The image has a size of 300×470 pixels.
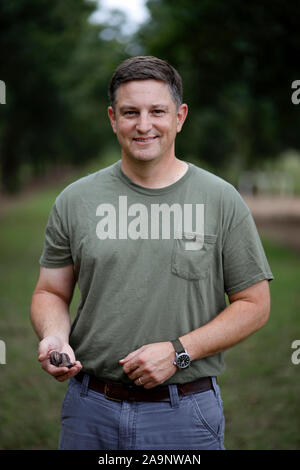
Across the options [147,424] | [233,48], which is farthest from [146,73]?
[233,48]

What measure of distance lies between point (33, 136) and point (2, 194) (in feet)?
16.9

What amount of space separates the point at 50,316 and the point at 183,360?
64 centimetres

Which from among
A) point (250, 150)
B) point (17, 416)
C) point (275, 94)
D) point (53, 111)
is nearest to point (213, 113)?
point (250, 150)

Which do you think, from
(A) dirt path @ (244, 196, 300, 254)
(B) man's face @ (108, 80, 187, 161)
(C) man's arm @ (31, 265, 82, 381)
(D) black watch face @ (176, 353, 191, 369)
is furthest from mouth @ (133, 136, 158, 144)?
(A) dirt path @ (244, 196, 300, 254)

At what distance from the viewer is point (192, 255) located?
8.00 ft

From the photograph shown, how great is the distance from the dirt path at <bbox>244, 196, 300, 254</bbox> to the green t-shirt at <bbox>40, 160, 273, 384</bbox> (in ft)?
51.0

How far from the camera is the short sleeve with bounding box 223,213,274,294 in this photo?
8.06 feet

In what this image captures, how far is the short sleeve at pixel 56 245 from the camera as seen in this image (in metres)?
2.55

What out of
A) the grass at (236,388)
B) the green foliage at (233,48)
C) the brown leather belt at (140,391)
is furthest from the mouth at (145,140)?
the green foliage at (233,48)

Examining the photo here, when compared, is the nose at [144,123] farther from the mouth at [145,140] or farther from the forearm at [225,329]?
the forearm at [225,329]

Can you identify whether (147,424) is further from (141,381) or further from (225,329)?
(225,329)

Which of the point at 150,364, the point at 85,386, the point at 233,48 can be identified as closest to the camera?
the point at 150,364

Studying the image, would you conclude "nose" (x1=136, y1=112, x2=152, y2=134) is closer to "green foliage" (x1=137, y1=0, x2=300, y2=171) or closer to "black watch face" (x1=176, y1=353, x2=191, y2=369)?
"black watch face" (x1=176, y1=353, x2=191, y2=369)

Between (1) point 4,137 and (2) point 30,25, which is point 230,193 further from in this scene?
(1) point 4,137
